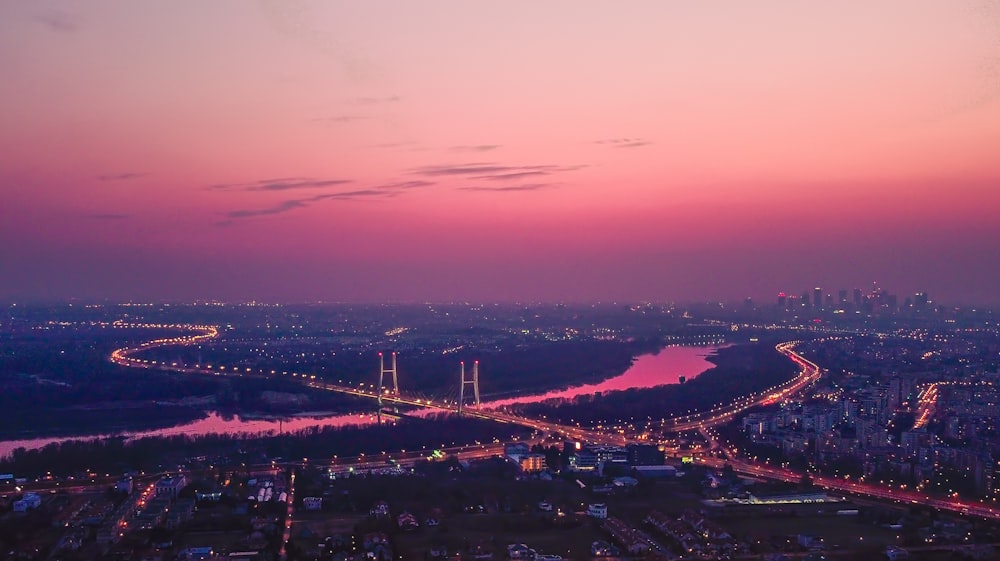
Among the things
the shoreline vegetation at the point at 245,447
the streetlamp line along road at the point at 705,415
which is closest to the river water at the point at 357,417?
the shoreline vegetation at the point at 245,447

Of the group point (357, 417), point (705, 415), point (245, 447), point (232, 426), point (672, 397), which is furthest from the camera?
point (672, 397)

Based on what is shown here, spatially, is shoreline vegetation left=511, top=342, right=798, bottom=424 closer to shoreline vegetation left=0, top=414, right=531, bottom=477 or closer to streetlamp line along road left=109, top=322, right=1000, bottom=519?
streetlamp line along road left=109, top=322, right=1000, bottom=519

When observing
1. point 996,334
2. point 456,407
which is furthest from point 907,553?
point 996,334

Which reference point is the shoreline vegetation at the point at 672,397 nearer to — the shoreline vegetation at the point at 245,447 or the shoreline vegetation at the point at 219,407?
the shoreline vegetation at the point at 245,447

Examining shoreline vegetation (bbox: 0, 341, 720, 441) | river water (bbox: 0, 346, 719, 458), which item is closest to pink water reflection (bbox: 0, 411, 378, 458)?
river water (bbox: 0, 346, 719, 458)

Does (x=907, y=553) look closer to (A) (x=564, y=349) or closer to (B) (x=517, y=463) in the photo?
(B) (x=517, y=463)

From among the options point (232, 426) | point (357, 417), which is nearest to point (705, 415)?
point (357, 417)

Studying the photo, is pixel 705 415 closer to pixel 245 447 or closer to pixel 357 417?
pixel 357 417
